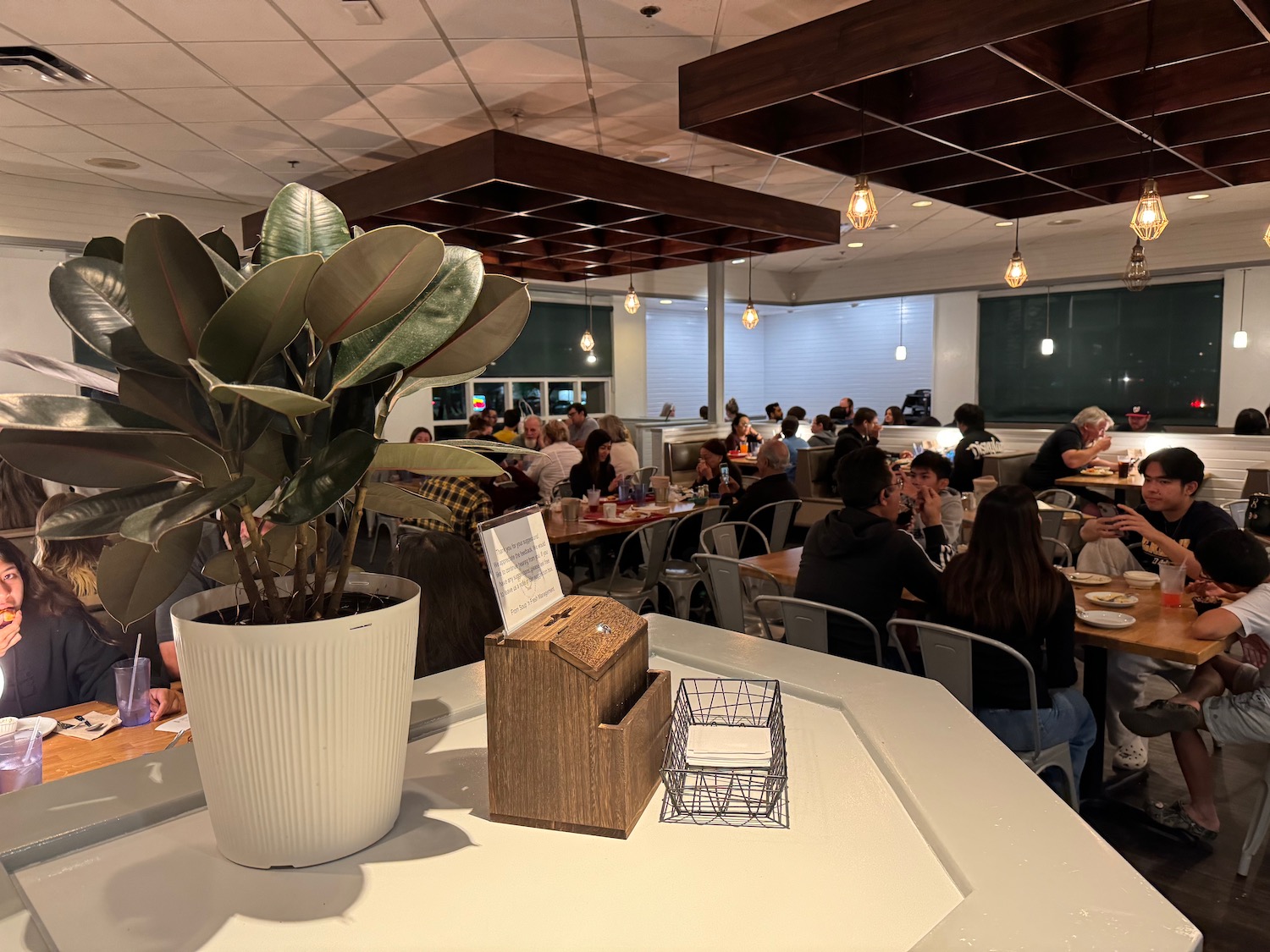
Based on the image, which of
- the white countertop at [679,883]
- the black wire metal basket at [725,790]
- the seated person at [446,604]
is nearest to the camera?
the white countertop at [679,883]

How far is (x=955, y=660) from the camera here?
107 inches

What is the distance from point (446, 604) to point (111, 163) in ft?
21.9

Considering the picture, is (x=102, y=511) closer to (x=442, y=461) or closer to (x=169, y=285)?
(x=169, y=285)

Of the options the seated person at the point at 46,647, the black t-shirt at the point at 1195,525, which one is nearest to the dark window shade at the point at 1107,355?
the black t-shirt at the point at 1195,525

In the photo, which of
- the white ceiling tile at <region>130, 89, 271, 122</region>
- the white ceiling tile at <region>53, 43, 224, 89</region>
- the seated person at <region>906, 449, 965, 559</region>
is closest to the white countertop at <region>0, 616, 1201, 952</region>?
the seated person at <region>906, 449, 965, 559</region>

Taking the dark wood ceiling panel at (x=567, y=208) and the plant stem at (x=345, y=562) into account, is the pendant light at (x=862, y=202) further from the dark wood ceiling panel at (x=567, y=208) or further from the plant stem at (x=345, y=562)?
the plant stem at (x=345, y=562)

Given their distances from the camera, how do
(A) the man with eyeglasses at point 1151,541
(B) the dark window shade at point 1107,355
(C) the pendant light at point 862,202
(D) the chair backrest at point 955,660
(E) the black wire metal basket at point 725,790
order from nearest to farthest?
1. (E) the black wire metal basket at point 725,790
2. (D) the chair backrest at point 955,660
3. (A) the man with eyeglasses at point 1151,541
4. (C) the pendant light at point 862,202
5. (B) the dark window shade at point 1107,355

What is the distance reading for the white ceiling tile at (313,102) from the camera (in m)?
5.23

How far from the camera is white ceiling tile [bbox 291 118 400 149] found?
5.93 meters

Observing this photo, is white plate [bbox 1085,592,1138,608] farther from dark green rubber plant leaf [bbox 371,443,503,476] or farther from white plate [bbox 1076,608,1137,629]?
dark green rubber plant leaf [bbox 371,443,503,476]


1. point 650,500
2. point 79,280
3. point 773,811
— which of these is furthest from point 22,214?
point 773,811

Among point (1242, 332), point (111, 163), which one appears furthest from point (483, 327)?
point (1242, 332)

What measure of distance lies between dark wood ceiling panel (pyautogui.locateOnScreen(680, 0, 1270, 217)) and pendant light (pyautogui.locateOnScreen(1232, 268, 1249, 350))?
514 cm

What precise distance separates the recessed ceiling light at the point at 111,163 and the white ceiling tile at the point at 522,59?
12.0 feet
